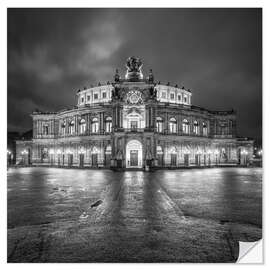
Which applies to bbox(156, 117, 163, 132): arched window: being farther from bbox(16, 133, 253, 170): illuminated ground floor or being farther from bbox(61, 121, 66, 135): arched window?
bbox(61, 121, 66, 135): arched window

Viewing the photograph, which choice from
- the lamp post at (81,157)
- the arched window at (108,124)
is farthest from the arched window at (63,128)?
the arched window at (108,124)

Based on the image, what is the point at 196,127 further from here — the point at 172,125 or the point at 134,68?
the point at 134,68

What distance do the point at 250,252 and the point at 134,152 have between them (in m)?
42.2

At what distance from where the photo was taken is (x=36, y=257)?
690 cm

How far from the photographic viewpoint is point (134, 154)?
49938 mm

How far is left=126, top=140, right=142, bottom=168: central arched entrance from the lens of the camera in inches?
1959

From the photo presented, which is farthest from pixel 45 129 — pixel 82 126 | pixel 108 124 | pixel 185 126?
pixel 185 126

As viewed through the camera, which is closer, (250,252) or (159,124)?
(250,252)

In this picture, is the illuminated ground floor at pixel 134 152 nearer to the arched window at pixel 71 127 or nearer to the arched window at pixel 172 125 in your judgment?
the arched window at pixel 172 125

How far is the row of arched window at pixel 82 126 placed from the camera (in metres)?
56.2

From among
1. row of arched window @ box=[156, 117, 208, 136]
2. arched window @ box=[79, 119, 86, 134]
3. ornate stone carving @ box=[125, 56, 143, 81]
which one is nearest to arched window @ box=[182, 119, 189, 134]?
row of arched window @ box=[156, 117, 208, 136]
